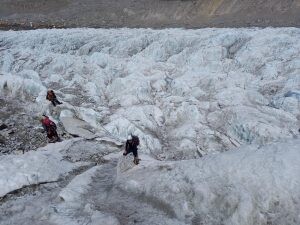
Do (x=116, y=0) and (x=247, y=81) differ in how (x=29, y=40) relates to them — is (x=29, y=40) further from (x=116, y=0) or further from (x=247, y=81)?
(x=247, y=81)

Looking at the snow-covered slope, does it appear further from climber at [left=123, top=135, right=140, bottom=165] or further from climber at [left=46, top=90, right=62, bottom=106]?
climber at [left=123, top=135, right=140, bottom=165]

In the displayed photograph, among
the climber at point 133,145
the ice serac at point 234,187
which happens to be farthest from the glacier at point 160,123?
the climber at point 133,145

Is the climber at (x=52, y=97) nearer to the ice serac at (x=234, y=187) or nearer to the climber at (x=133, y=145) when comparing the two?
the climber at (x=133, y=145)

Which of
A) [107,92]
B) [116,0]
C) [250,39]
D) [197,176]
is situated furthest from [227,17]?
[197,176]

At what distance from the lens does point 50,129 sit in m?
17.5

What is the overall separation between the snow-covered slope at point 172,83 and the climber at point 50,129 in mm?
2503

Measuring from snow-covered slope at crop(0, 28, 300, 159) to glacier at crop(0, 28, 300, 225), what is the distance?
7cm

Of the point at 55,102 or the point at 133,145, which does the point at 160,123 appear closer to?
the point at 55,102

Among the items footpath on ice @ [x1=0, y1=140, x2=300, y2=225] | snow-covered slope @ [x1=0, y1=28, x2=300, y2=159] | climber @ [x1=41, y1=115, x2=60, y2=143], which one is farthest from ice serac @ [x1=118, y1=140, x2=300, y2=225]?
snow-covered slope @ [x1=0, y1=28, x2=300, y2=159]

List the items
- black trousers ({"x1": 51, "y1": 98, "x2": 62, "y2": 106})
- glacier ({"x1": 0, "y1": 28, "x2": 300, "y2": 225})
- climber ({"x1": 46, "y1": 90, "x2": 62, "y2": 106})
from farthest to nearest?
black trousers ({"x1": 51, "y1": 98, "x2": 62, "y2": 106}), climber ({"x1": 46, "y1": 90, "x2": 62, "y2": 106}), glacier ({"x1": 0, "y1": 28, "x2": 300, "y2": 225})

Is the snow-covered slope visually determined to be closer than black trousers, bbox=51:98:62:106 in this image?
Yes

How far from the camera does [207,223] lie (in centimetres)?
1098

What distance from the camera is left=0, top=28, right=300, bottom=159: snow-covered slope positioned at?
1914 cm

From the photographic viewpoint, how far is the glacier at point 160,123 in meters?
11.4
